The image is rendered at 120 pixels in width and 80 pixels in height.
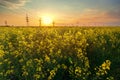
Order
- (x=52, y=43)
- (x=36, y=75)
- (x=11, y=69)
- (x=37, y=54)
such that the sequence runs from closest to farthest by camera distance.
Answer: (x=36, y=75) < (x=11, y=69) < (x=37, y=54) < (x=52, y=43)

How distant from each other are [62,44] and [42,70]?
6.30 feet

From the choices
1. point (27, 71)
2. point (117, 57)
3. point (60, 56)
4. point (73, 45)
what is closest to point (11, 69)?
point (27, 71)

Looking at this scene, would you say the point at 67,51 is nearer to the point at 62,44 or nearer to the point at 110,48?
the point at 62,44

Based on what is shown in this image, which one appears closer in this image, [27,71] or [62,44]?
[27,71]

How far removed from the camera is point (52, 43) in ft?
38.4

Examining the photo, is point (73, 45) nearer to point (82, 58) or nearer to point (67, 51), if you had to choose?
point (67, 51)

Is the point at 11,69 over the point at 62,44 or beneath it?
beneath

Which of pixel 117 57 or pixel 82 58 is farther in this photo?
pixel 117 57

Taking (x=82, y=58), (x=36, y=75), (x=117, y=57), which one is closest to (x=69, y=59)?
(x=82, y=58)

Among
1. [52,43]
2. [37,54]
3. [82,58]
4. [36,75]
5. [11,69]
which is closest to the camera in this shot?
[36,75]

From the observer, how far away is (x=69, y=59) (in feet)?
31.5

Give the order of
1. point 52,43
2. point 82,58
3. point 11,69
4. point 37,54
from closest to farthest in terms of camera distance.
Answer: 1. point 82,58
2. point 11,69
3. point 37,54
4. point 52,43

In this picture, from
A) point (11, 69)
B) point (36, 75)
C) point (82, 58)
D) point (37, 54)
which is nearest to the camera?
point (36, 75)

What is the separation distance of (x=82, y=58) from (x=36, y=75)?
1.67m
